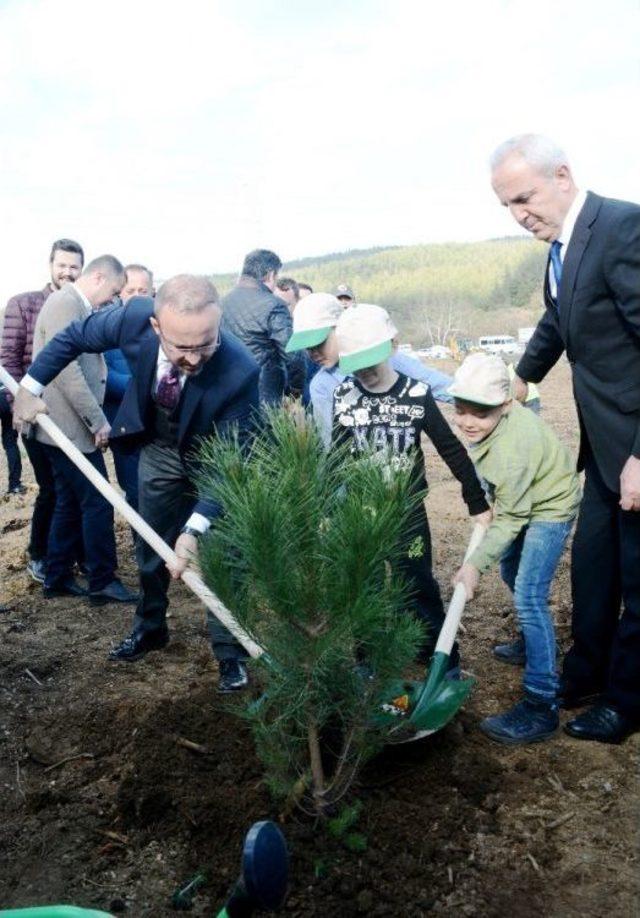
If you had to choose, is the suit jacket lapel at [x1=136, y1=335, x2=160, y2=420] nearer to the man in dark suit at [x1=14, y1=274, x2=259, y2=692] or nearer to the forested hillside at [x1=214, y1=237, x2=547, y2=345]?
the man in dark suit at [x1=14, y1=274, x2=259, y2=692]

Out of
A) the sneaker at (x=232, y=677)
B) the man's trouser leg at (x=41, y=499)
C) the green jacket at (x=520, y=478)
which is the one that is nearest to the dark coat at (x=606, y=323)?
the green jacket at (x=520, y=478)

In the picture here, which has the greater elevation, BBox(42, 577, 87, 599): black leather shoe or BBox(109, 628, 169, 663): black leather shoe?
BBox(109, 628, 169, 663): black leather shoe

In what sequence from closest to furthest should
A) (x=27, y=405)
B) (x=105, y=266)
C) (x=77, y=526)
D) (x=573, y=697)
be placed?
(x=573, y=697) < (x=27, y=405) < (x=105, y=266) < (x=77, y=526)

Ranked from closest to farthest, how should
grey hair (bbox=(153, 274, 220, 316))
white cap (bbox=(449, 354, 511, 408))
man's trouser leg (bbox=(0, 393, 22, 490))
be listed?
grey hair (bbox=(153, 274, 220, 316))
white cap (bbox=(449, 354, 511, 408))
man's trouser leg (bbox=(0, 393, 22, 490))

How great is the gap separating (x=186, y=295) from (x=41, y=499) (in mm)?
2853

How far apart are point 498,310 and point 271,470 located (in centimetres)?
7831

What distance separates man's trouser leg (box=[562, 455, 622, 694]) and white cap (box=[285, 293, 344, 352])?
4.37ft

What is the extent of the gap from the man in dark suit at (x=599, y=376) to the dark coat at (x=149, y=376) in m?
1.23

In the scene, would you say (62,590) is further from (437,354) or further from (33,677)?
(437,354)

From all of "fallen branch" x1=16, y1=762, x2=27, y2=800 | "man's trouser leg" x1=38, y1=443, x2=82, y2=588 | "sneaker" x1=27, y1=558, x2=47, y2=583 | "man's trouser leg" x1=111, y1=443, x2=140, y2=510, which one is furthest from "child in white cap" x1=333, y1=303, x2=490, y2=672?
"sneaker" x1=27, y1=558, x2=47, y2=583

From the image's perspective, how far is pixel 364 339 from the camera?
123 inches

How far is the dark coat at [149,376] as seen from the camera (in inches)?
133

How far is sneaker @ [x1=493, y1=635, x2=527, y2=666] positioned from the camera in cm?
389

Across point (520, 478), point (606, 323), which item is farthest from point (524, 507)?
point (606, 323)
